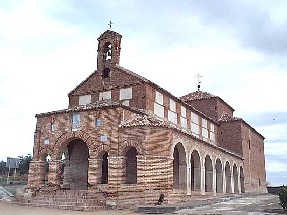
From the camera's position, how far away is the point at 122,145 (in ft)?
71.8

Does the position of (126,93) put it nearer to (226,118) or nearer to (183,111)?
(183,111)

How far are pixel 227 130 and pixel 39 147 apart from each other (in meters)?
21.6

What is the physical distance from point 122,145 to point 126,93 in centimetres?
587

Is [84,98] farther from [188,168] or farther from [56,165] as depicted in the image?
[188,168]

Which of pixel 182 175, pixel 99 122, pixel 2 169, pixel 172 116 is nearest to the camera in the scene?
pixel 99 122

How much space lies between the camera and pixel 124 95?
1052 inches

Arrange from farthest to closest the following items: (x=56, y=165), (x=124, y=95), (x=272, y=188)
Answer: (x=272, y=188), (x=124, y=95), (x=56, y=165)

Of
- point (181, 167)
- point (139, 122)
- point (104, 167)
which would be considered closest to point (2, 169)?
point (104, 167)

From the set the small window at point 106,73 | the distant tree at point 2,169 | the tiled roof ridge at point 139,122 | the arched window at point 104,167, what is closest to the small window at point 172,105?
the small window at point 106,73

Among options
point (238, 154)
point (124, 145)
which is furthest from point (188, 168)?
point (238, 154)

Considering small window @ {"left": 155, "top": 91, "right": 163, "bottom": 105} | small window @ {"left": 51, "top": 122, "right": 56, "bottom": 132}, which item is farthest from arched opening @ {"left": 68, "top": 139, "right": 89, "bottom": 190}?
small window @ {"left": 155, "top": 91, "right": 163, "bottom": 105}

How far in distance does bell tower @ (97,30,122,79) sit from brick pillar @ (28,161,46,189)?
8.48 metres

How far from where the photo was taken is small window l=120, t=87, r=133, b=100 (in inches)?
1042

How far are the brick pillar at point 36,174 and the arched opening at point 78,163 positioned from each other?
2255 mm
